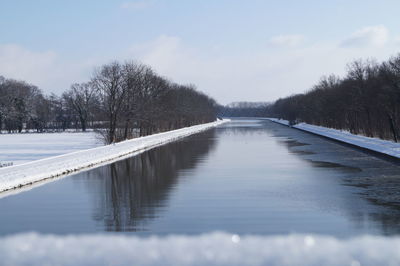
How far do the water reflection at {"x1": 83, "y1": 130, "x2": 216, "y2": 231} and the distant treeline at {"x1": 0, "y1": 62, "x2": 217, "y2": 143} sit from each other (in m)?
21.0

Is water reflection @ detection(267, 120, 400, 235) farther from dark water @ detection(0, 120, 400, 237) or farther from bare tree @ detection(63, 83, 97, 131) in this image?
bare tree @ detection(63, 83, 97, 131)

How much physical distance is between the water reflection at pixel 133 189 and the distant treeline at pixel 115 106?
2103 cm

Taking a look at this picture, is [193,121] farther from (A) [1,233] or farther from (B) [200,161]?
(A) [1,233]

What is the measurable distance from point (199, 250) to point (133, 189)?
8439 millimetres

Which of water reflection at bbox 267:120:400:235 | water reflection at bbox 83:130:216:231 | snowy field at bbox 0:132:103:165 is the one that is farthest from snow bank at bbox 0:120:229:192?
water reflection at bbox 267:120:400:235

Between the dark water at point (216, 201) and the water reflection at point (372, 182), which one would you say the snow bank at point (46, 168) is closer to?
the dark water at point (216, 201)

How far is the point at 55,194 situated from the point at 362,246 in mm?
10202

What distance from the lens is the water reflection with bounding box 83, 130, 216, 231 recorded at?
12141mm

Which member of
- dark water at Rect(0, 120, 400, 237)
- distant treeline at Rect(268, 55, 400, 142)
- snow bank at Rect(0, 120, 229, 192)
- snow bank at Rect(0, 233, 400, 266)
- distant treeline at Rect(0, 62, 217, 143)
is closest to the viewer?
snow bank at Rect(0, 233, 400, 266)

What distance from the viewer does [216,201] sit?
47.4ft

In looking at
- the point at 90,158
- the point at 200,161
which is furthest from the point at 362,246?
the point at 90,158

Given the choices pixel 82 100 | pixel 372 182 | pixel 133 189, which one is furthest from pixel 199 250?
pixel 82 100

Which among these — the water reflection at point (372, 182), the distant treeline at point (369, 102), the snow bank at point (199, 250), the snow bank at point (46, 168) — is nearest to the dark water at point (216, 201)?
the water reflection at point (372, 182)

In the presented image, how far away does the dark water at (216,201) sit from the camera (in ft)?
36.5
